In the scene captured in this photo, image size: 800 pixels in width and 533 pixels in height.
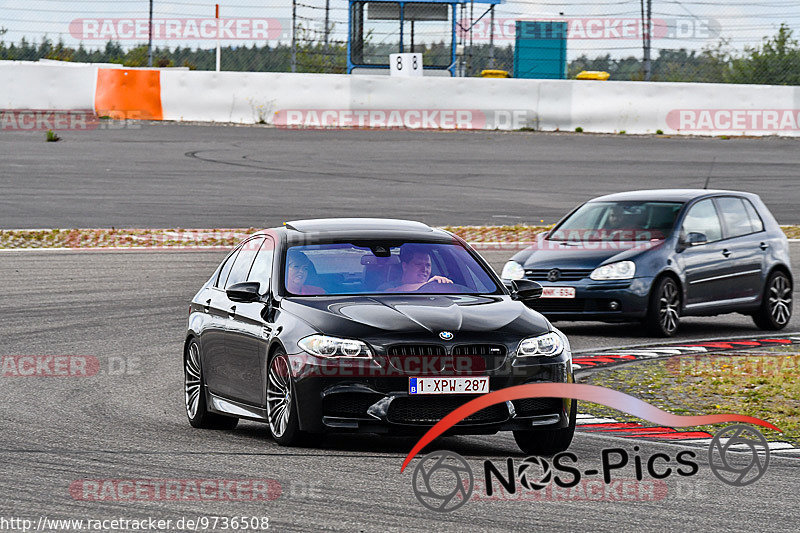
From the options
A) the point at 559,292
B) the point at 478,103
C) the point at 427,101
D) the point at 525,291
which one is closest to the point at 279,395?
the point at 525,291

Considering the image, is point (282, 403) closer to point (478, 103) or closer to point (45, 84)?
point (478, 103)

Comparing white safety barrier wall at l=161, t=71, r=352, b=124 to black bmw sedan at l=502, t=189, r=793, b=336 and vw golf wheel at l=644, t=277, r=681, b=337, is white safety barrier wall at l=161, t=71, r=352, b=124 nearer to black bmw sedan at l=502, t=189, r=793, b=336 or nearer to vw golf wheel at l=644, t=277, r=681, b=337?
black bmw sedan at l=502, t=189, r=793, b=336

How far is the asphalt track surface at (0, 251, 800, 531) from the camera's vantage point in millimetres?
6688

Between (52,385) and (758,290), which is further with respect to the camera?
(758,290)

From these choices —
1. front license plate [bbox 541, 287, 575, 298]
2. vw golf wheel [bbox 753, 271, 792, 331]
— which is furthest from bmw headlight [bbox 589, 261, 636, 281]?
vw golf wheel [bbox 753, 271, 792, 331]

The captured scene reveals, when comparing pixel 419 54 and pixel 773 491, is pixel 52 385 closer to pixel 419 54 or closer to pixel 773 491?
pixel 773 491

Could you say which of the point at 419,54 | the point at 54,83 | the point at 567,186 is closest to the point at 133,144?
the point at 54,83

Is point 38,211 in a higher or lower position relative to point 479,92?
lower

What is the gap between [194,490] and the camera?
23.6 ft

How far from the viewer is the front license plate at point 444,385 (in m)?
8.09

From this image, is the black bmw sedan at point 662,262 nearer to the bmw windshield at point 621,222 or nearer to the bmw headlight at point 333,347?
the bmw windshield at point 621,222

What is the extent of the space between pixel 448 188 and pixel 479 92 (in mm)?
7406

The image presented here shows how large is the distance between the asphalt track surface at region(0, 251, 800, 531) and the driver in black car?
98 cm

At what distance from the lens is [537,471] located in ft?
25.8
